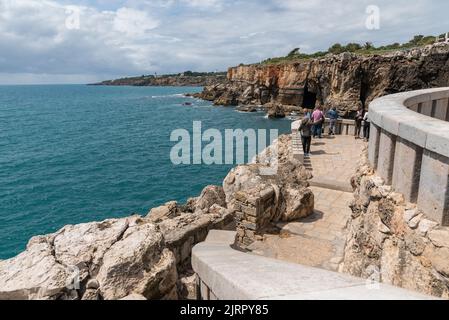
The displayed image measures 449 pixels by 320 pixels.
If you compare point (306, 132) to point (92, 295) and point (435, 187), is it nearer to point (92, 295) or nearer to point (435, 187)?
point (435, 187)

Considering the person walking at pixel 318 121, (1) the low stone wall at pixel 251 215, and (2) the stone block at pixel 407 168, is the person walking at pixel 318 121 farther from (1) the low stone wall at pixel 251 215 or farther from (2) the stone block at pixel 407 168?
(2) the stone block at pixel 407 168

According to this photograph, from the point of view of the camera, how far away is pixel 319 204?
936cm

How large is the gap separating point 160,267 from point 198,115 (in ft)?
185

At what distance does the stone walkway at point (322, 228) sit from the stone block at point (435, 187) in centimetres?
378

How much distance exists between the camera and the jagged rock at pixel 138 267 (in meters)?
3.12

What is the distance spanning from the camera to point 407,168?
3.07 m

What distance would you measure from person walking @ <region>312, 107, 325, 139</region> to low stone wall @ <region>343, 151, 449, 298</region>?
1143cm

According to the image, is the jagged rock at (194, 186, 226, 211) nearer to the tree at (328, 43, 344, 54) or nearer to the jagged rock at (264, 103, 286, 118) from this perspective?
the jagged rock at (264, 103, 286, 118)

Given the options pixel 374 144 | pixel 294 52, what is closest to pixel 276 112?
pixel 294 52

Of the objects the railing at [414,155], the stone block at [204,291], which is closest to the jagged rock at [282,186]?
the railing at [414,155]

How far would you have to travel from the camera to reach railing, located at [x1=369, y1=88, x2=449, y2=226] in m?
2.60

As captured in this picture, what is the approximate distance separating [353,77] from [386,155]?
1694 inches

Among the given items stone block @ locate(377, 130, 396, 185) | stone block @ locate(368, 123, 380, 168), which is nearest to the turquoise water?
stone block @ locate(368, 123, 380, 168)

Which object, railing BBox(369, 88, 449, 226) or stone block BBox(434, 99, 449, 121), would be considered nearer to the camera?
railing BBox(369, 88, 449, 226)
